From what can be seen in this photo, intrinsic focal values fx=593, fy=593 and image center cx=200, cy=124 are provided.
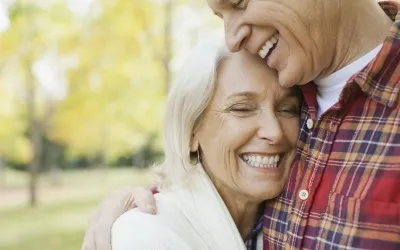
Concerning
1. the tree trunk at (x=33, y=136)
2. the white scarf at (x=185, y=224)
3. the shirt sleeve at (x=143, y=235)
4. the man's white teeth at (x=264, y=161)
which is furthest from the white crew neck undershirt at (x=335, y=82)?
the tree trunk at (x=33, y=136)

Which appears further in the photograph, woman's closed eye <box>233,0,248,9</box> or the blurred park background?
the blurred park background

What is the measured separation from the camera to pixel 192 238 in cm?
181

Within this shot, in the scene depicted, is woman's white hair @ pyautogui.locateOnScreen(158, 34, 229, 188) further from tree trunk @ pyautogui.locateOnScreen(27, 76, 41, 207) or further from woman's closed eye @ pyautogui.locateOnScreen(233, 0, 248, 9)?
tree trunk @ pyautogui.locateOnScreen(27, 76, 41, 207)

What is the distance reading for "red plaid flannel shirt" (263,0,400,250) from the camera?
1.49m

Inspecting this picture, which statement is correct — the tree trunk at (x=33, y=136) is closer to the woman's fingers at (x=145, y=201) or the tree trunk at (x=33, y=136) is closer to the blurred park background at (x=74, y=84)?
the blurred park background at (x=74, y=84)

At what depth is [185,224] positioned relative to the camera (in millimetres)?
1836

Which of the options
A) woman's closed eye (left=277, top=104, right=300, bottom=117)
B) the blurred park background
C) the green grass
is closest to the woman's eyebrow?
woman's closed eye (left=277, top=104, right=300, bottom=117)

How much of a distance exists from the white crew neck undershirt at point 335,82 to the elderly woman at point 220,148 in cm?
10

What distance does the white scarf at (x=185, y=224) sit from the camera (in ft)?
5.68

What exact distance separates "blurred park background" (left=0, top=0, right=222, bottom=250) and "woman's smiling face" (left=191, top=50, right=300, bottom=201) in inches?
224

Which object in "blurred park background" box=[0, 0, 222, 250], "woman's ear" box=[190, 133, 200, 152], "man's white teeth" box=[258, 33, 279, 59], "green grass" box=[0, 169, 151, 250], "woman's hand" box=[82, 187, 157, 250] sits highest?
"man's white teeth" box=[258, 33, 279, 59]

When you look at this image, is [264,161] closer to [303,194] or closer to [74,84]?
[303,194]

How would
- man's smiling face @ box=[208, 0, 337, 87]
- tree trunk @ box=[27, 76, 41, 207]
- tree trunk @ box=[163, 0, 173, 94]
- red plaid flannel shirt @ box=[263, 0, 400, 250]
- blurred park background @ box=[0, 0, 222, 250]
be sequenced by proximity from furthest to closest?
tree trunk @ box=[27, 76, 41, 207], blurred park background @ box=[0, 0, 222, 250], tree trunk @ box=[163, 0, 173, 94], man's smiling face @ box=[208, 0, 337, 87], red plaid flannel shirt @ box=[263, 0, 400, 250]

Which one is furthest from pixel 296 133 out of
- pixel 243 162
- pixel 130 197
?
pixel 130 197
